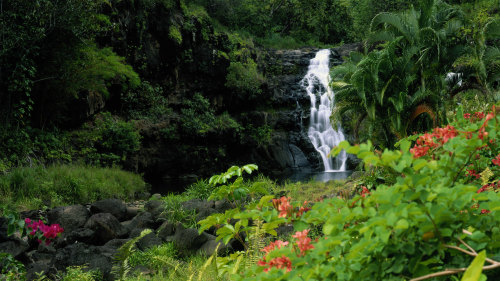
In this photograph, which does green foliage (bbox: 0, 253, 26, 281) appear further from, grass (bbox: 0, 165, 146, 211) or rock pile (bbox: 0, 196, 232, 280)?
grass (bbox: 0, 165, 146, 211)

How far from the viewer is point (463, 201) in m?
1.06

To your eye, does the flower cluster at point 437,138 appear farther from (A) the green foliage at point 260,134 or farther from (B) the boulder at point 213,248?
(A) the green foliage at point 260,134

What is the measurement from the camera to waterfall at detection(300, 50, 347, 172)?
18547mm

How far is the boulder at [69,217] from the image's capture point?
5707 millimetres

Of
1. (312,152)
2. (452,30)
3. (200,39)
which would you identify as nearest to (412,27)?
(452,30)

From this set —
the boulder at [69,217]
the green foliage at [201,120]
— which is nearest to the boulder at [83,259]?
the boulder at [69,217]

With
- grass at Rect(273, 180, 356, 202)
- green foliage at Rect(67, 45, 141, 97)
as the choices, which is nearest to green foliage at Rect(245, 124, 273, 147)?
green foliage at Rect(67, 45, 141, 97)

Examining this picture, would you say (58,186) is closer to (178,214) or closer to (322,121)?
(178,214)

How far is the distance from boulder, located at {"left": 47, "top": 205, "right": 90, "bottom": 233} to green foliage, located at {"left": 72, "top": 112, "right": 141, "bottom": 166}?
6130 millimetres

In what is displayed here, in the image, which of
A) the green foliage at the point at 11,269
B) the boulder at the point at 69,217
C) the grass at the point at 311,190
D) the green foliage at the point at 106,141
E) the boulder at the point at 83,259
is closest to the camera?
the green foliage at the point at 11,269

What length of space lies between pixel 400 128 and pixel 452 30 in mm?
3770

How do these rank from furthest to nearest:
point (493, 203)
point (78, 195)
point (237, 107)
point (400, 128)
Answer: point (237, 107) < point (400, 128) < point (78, 195) < point (493, 203)

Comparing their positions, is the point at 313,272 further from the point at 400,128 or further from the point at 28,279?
the point at 400,128

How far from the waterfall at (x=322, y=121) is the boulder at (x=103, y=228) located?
13599 mm
